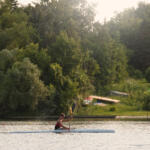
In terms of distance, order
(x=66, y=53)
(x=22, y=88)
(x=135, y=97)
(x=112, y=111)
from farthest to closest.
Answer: (x=66, y=53)
(x=135, y=97)
(x=112, y=111)
(x=22, y=88)

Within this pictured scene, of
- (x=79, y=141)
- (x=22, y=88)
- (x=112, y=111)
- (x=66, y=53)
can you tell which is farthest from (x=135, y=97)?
(x=79, y=141)

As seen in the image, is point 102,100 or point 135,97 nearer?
point 135,97

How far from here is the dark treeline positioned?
2628 inches

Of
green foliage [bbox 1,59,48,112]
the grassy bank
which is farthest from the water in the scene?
the grassy bank

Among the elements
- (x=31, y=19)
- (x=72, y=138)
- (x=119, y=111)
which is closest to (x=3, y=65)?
(x=119, y=111)

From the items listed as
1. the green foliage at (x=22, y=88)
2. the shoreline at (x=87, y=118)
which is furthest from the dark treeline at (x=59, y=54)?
the shoreline at (x=87, y=118)

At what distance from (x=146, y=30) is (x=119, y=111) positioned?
46.0m

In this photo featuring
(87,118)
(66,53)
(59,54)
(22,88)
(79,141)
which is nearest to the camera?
(79,141)

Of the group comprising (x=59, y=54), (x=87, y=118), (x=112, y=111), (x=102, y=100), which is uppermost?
(x=59, y=54)

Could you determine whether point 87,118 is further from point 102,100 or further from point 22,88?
point 102,100

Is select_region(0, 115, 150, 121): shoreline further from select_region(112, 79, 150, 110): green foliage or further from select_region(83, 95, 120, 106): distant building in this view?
select_region(83, 95, 120, 106): distant building

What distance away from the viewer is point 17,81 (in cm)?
6606

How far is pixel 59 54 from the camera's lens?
7638 centimetres

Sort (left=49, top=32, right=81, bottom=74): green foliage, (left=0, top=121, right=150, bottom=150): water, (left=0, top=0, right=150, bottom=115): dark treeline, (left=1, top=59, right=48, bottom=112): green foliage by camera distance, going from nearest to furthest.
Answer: (left=0, top=121, right=150, bottom=150): water
(left=1, top=59, right=48, bottom=112): green foliage
(left=0, top=0, right=150, bottom=115): dark treeline
(left=49, top=32, right=81, bottom=74): green foliage
